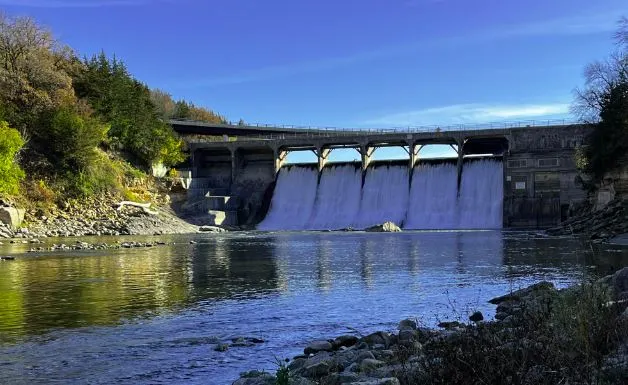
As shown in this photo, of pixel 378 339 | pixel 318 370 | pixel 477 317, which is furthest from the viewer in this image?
pixel 477 317

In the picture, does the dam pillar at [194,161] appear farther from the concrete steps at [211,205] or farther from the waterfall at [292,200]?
the waterfall at [292,200]

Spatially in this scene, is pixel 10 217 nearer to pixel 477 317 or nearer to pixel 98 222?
pixel 98 222

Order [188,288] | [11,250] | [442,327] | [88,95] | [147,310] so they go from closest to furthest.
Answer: [442,327], [147,310], [188,288], [11,250], [88,95]

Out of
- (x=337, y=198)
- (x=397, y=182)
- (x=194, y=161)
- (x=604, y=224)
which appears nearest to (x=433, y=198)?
(x=397, y=182)

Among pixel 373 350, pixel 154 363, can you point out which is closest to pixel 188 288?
pixel 154 363

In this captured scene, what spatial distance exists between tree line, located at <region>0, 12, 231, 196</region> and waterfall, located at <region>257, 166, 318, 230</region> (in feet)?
58.1

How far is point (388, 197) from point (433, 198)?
15.8ft

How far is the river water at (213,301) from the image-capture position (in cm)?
950

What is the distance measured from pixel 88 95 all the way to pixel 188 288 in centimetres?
5290

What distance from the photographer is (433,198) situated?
60000 mm

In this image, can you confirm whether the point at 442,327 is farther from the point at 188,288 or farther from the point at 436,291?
the point at 188,288

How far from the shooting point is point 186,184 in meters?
66.9

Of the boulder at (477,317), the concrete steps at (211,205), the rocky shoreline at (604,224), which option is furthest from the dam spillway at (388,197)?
the boulder at (477,317)

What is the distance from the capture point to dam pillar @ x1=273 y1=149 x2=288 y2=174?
228 feet
